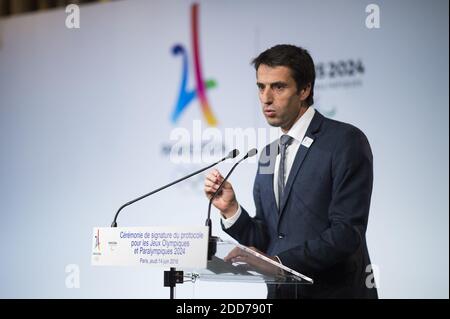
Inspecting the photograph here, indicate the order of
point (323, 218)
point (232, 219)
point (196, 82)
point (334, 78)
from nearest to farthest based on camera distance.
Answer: point (323, 218)
point (232, 219)
point (334, 78)
point (196, 82)

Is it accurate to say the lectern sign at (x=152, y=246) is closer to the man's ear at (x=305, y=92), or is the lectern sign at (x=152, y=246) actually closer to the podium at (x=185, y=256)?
the podium at (x=185, y=256)

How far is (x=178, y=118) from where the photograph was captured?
4.99 meters

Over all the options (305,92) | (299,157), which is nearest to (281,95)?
(305,92)

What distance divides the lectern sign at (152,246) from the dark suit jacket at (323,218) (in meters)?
0.59

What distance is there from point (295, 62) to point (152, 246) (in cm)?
139

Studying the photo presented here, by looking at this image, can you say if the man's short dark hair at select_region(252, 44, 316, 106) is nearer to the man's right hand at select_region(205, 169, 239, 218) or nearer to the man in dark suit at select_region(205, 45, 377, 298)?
the man in dark suit at select_region(205, 45, 377, 298)

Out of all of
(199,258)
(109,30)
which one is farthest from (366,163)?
(109,30)

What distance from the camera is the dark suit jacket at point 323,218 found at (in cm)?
350

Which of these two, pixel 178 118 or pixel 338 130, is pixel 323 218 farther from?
pixel 178 118

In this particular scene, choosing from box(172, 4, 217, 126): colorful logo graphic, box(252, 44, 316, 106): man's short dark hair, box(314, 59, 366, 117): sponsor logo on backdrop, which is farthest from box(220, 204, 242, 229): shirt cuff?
box(172, 4, 217, 126): colorful logo graphic

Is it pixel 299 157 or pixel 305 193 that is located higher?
pixel 299 157

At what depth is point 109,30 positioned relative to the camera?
5.35 metres

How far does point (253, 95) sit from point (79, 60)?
1.56 meters
